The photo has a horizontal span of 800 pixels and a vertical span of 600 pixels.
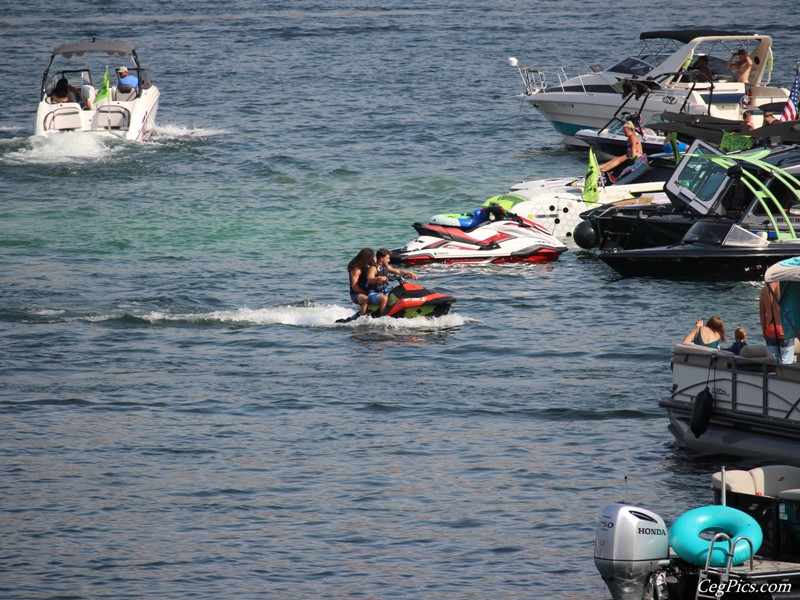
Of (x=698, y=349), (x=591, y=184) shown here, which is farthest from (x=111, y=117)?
(x=698, y=349)

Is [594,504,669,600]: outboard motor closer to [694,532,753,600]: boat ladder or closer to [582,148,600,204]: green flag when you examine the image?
[694,532,753,600]: boat ladder

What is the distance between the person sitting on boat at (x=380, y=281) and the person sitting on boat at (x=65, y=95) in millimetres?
19022

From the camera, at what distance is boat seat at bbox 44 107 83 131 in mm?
35938

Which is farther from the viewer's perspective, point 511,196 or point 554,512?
point 511,196

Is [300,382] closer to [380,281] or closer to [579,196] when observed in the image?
[380,281]

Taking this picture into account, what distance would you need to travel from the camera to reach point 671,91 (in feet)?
113

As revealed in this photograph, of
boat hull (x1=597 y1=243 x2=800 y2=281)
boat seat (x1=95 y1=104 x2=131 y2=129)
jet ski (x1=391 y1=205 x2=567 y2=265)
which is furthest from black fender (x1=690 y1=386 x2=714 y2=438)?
boat seat (x1=95 y1=104 x2=131 y2=129)

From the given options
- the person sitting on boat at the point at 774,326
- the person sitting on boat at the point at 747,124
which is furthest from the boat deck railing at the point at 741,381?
the person sitting on boat at the point at 747,124

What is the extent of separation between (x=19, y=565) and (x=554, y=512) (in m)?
5.29

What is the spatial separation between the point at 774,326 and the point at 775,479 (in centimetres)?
280

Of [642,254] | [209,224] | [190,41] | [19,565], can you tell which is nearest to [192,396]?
[19,565]

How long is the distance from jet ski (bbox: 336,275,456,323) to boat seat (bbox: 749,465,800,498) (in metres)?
8.99

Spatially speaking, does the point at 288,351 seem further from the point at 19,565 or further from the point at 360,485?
the point at 19,565

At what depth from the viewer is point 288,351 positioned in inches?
769
